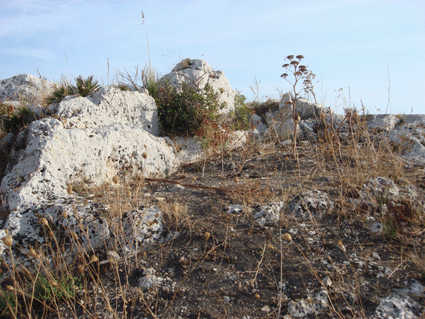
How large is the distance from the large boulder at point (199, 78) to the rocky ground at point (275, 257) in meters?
3.73

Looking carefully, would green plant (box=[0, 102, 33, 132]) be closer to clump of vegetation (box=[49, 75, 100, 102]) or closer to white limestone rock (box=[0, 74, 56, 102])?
clump of vegetation (box=[49, 75, 100, 102])

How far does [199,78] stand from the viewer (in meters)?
8.23

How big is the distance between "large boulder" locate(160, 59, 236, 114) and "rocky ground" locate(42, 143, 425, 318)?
3727 mm

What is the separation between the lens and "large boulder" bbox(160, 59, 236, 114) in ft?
26.7

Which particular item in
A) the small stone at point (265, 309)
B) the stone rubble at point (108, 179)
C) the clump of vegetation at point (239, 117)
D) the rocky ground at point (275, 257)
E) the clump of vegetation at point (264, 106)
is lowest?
the small stone at point (265, 309)

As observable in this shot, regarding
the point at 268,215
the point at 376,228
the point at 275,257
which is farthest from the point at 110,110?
the point at 376,228

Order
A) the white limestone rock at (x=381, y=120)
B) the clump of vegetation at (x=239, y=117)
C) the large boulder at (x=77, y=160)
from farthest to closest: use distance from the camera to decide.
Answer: the white limestone rock at (x=381, y=120) < the clump of vegetation at (x=239, y=117) < the large boulder at (x=77, y=160)

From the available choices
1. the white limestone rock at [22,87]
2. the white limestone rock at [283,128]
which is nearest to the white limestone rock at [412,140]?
the white limestone rock at [283,128]

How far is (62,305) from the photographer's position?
9.38ft

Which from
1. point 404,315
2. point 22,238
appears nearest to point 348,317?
point 404,315

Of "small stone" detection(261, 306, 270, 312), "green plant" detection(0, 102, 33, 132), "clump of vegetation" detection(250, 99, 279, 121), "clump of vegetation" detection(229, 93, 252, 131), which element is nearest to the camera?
"small stone" detection(261, 306, 270, 312)

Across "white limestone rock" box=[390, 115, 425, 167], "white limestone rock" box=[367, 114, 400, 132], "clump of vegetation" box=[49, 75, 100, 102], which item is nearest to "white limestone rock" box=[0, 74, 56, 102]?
"clump of vegetation" box=[49, 75, 100, 102]

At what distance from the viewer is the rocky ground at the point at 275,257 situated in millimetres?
2701

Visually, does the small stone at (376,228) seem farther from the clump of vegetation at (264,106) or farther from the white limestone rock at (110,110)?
the clump of vegetation at (264,106)
